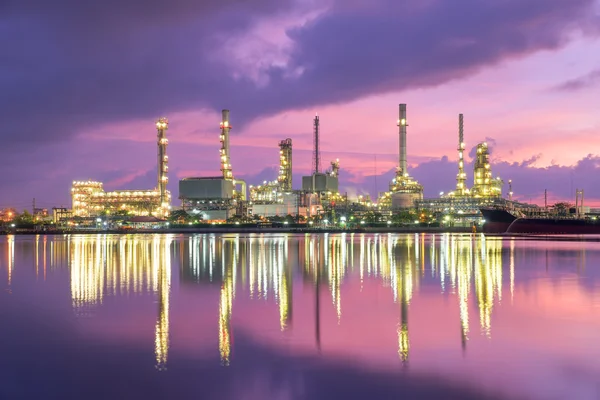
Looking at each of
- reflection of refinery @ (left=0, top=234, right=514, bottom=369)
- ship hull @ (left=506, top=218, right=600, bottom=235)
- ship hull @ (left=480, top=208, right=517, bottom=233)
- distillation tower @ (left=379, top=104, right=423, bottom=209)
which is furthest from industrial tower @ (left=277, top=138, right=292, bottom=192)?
reflection of refinery @ (left=0, top=234, right=514, bottom=369)

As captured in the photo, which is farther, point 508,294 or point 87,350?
point 508,294

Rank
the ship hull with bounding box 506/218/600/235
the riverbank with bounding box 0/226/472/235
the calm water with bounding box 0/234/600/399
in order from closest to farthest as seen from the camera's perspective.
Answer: the calm water with bounding box 0/234/600/399 → the ship hull with bounding box 506/218/600/235 → the riverbank with bounding box 0/226/472/235

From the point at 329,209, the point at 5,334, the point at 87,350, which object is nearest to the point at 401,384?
the point at 87,350

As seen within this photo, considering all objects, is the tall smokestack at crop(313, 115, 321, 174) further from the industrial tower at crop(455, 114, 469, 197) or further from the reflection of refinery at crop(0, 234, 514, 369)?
the reflection of refinery at crop(0, 234, 514, 369)

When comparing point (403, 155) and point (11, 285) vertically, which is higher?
point (403, 155)

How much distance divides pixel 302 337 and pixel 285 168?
146m

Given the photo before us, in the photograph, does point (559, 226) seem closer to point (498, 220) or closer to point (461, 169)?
point (498, 220)

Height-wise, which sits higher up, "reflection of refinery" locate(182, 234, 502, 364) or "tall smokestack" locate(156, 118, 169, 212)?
"tall smokestack" locate(156, 118, 169, 212)

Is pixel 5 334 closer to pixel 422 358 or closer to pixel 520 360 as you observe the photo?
pixel 422 358

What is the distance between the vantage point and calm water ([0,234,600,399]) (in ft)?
34.1

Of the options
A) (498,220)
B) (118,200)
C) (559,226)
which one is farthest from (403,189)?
(118,200)

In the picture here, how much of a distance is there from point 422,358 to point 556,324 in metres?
5.66

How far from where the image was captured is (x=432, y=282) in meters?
25.6

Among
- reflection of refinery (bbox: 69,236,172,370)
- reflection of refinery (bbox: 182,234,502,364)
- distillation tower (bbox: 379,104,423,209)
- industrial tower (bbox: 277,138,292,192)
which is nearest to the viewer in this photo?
reflection of refinery (bbox: 69,236,172,370)
